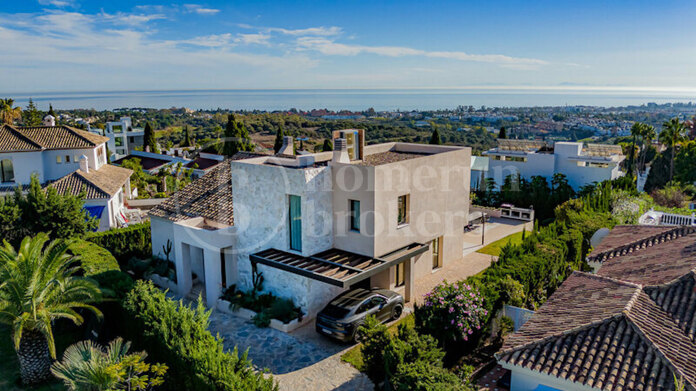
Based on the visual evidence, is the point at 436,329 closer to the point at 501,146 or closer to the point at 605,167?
the point at 605,167

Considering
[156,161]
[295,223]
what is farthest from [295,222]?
[156,161]

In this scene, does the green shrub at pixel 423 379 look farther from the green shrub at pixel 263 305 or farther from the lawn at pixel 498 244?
the lawn at pixel 498 244

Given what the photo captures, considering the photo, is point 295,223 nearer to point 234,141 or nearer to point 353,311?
point 353,311

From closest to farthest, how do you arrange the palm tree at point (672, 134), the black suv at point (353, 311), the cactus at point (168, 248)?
the black suv at point (353, 311)
the cactus at point (168, 248)
the palm tree at point (672, 134)

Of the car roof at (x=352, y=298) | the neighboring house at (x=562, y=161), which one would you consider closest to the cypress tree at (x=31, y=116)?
the neighboring house at (x=562, y=161)

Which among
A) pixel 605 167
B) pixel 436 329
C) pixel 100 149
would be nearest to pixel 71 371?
pixel 436 329

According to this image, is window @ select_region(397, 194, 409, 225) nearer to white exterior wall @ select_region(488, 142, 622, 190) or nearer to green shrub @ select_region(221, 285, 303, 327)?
green shrub @ select_region(221, 285, 303, 327)
